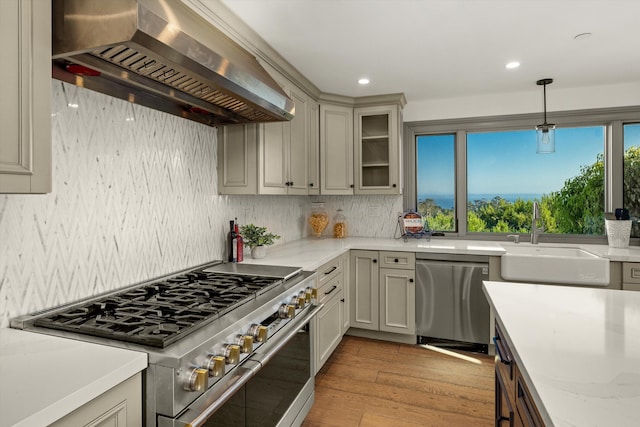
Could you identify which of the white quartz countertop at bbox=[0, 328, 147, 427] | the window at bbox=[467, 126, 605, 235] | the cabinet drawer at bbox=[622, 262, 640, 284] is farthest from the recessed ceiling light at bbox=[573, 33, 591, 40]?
the white quartz countertop at bbox=[0, 328, 147, 427]

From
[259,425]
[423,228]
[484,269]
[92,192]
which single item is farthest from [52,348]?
[423,228]

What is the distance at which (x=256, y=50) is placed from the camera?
7.54 feet

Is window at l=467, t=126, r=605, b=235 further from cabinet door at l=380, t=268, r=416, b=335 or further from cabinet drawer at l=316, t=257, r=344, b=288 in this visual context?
cabinet drawer at l=316, t=257, r=344, b=288

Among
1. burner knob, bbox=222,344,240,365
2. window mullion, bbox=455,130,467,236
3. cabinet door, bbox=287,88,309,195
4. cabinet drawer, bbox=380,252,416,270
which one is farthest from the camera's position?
window mullion, bbox=455,130,467,236

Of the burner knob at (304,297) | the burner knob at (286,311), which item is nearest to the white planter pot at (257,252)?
the burner knob at (304,297)

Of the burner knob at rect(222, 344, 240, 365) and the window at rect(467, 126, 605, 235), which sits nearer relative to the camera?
the burner knob at rect(222, 344, 240, 365)

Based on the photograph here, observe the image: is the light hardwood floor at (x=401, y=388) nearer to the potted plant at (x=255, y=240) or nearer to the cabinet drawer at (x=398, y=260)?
the cabinet drawer at (x=398, y=260)

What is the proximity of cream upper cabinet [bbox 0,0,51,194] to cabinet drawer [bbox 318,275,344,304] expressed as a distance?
1887mm

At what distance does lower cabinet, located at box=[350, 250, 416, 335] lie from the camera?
128 inches

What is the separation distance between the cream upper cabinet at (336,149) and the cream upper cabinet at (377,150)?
74 millimetres

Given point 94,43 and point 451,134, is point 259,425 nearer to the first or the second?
point 94,43

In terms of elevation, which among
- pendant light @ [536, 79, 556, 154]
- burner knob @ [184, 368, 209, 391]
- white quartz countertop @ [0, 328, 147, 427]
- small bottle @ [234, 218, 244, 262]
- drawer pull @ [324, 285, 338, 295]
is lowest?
drawer pull @ [324, 285, 338, 295]

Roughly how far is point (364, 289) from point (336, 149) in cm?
137

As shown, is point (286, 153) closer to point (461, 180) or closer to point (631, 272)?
point (461, 180)
